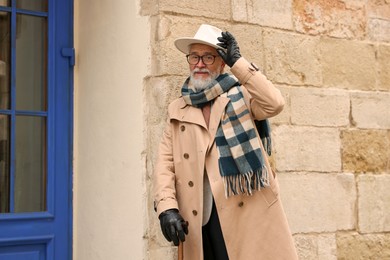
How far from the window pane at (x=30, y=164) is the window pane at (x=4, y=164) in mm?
61

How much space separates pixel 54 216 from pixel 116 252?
49cm

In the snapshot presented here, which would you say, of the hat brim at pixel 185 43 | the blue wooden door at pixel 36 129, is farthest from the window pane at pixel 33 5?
the hat brim at pixel 185 43

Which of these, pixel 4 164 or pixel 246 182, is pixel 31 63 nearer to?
pixel 4 164

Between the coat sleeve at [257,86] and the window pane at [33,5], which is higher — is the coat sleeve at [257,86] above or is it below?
below

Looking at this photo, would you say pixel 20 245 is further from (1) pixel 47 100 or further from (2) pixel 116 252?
(1) pixel 47 100

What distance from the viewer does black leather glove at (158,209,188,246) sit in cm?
349

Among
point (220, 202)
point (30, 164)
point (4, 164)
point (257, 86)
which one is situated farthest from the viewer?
point (30, 164)

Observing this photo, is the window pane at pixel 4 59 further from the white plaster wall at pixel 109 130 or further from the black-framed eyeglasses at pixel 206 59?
the black-framed eyeglasses at pixel 206 59

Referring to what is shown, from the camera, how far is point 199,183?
363 cm

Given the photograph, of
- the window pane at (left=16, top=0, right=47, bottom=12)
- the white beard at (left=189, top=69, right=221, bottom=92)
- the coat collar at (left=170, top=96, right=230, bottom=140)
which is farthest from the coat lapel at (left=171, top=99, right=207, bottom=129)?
the window pane at (left=16, top=0, right=47, bottom=12)

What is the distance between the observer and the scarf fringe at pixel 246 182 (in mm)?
3533

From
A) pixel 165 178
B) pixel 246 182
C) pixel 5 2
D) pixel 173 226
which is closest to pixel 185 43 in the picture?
pixel 165 178

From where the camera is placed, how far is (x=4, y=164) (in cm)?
444

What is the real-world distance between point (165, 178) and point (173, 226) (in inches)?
11.4
